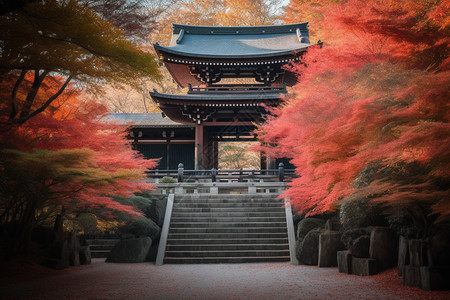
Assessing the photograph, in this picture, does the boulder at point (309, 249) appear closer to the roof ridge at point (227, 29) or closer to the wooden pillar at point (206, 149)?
the wooden pillar at point (206, 149)

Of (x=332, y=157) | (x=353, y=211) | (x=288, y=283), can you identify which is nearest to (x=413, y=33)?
(x=332, y=157)

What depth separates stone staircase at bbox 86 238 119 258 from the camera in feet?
46.7

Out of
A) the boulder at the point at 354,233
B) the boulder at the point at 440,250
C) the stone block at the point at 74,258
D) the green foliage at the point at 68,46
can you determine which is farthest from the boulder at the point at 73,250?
the boulder at the point at 440,250

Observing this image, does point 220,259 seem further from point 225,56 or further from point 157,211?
point 225,56

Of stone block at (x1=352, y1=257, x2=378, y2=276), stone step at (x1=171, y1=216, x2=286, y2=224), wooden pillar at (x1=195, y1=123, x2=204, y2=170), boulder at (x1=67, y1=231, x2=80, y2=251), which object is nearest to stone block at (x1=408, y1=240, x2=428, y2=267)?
stone block at (x1=352, y1=257, x2=378, y2=276)

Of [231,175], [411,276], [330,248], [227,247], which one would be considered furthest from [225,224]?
[411,276]

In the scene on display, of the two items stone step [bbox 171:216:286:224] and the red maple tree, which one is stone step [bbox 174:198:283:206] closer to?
stone step [bbox 171:216:286:224]

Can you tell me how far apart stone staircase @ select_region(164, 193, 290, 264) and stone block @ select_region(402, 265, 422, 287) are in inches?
192

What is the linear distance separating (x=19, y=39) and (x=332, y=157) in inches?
309

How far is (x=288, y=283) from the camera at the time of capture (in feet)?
25.2

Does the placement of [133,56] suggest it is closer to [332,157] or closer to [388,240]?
[332,157]

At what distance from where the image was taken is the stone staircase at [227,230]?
11.7m

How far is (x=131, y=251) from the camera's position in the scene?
12.2 metres

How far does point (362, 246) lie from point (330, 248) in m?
1.64
